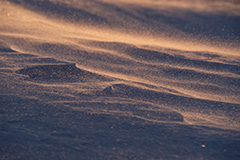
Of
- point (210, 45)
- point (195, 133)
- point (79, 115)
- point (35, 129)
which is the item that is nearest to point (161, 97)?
A: point (195, 133)

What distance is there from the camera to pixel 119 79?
142 cm

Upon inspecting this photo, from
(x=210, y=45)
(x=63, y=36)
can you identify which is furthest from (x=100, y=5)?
(x=210, y=45)

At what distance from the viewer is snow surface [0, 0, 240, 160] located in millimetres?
920

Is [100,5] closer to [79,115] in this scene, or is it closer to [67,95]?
[67,95]

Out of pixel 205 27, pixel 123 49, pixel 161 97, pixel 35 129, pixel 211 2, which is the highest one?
pixel 211 2

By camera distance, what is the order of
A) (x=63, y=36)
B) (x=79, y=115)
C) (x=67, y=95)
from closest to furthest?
(x=79, y=115) → (x=67, y=95) → (x=63, y=36)

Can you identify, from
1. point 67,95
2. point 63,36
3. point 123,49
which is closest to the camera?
point 67,95

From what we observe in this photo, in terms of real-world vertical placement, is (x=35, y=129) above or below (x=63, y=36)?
below

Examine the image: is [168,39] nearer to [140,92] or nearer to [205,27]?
[205,27]

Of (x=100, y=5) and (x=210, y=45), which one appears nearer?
(x=210, y=45)

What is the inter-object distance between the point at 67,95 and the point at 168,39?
1191 millimetres

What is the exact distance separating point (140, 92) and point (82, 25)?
119 centimetres

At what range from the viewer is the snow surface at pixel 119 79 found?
0.92 m

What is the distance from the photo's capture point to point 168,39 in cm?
212
